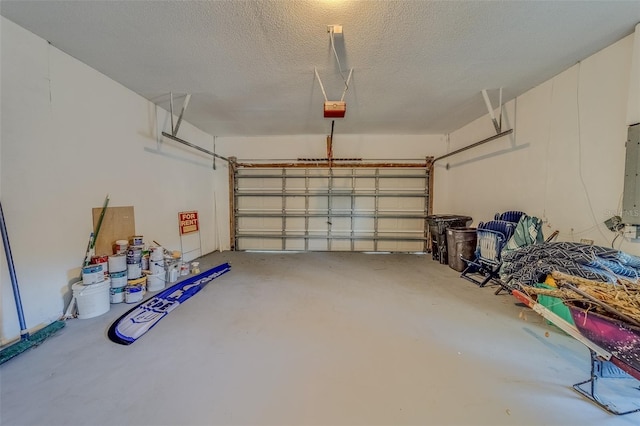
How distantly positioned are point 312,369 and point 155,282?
8.88ft

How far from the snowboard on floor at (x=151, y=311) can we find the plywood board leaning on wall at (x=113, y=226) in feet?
2.95

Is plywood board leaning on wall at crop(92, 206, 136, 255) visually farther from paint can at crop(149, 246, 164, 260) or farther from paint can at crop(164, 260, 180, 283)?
paint can at crop(164, 260, 180, 283)

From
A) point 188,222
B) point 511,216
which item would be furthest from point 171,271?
point 511,216

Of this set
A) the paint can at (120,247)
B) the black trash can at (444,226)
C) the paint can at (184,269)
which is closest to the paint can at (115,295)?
the paint can at (120,247)

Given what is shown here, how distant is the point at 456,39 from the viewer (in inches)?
91.3

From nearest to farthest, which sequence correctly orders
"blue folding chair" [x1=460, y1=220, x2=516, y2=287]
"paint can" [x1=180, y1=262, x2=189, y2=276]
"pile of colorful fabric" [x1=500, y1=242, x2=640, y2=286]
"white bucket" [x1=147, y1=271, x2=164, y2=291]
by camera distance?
"pile of colorful fabric" [x1=500, y1=242, x2=640, y2=286] < "white bucket" [x1=147, y1=271, x2=164, y2=291] < "blue folding chair" [x1=460, y1=220, x2=516, y2=287] < "paint can" [x1=180, y1=262, x2=189, y2=276]

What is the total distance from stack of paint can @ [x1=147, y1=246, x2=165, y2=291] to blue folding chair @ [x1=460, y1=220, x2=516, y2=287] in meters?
4.49

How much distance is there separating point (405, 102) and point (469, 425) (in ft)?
13.0

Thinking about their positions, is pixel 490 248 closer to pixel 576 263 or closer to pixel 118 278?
pixel 576 263

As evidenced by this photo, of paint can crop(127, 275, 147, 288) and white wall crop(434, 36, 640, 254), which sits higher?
white wall crop(434, 36, 640, 254)

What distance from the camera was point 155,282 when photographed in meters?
3.32

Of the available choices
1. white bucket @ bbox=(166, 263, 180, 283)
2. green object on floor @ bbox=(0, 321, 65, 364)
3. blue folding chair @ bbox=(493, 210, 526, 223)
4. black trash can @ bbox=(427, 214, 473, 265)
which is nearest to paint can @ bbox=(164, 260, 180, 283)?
white bucket @ bbox=(166, 263, 180, 283)

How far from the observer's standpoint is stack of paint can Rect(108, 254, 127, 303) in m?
2.88

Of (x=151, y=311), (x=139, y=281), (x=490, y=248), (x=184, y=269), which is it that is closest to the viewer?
(x=151, y=311)
